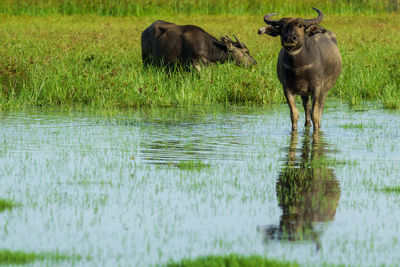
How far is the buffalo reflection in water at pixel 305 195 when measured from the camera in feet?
16.9

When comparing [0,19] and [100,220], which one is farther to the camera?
[0,19]

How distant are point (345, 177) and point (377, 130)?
339 centimetres

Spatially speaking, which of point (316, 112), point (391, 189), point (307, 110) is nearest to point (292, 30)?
point (316, 112)

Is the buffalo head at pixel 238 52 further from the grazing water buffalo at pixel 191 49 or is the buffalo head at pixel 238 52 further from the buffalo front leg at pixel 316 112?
the buffalo front leg at pixel 316 112

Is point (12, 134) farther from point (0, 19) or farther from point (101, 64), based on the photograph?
point (0, 19)

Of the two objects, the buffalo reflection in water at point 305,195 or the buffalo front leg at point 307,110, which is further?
the buffalo front leg at point 307,110

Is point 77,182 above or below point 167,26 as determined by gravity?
below

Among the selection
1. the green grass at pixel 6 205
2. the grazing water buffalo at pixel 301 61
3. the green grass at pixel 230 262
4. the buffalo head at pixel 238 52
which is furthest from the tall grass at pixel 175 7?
the green grass at pixel 230 262

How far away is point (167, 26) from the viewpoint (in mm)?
16453

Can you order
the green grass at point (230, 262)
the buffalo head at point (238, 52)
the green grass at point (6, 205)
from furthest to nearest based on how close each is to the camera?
the buffalo head at point (238, 52) < the green grass at point (6, 205) < the green grass at point (230, 262)

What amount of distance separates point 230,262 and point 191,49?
11.5m

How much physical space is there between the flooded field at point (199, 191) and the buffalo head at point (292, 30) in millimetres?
1130

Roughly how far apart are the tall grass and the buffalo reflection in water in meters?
24.0

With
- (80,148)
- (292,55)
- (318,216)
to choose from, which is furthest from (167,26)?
(318,216)
